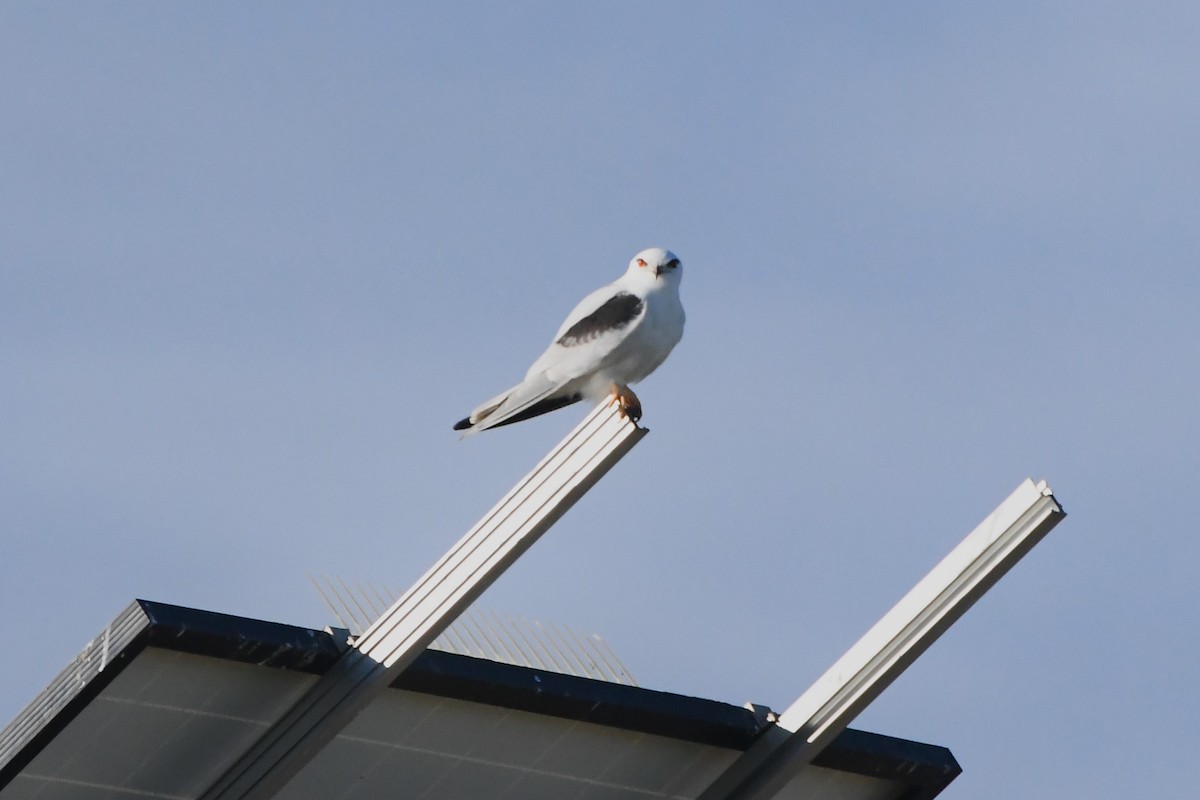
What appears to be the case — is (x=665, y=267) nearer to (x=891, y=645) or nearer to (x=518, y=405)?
(x=518, y=405)

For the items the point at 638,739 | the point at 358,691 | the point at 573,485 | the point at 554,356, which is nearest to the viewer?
the point at 573,485

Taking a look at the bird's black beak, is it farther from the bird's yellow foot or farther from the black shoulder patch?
the bird's yellow foot

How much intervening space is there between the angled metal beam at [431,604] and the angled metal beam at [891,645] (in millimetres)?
2264

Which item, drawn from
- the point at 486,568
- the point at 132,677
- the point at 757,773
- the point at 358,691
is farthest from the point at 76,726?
the point at 757,773

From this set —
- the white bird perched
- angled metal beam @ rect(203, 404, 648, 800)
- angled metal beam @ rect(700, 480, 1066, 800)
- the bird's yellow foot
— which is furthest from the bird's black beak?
angled metal beam @ rect(700, 480, 1066, 800)

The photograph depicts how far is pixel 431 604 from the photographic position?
11445 millimetres

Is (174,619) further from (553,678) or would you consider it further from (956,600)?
(956,600)

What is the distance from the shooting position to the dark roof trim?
1147 centimetres

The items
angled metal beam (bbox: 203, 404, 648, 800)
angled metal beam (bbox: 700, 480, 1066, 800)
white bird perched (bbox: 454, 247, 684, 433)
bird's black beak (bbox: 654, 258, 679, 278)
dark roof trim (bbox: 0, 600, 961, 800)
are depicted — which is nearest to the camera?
angled metal beam (bbox: 203, 404, 648, 800)

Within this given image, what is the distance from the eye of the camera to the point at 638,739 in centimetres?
1349

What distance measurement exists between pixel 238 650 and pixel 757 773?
3.51m

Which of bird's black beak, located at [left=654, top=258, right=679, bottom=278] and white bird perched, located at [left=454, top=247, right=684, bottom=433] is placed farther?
bird's black beak, located at [left=654, top=258, right=679, bottom=278]

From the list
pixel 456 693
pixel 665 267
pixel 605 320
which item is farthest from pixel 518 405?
pixel 456 693

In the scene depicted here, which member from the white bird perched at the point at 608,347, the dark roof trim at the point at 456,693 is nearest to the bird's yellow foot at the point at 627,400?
the white bird perched at the point at 608,347
